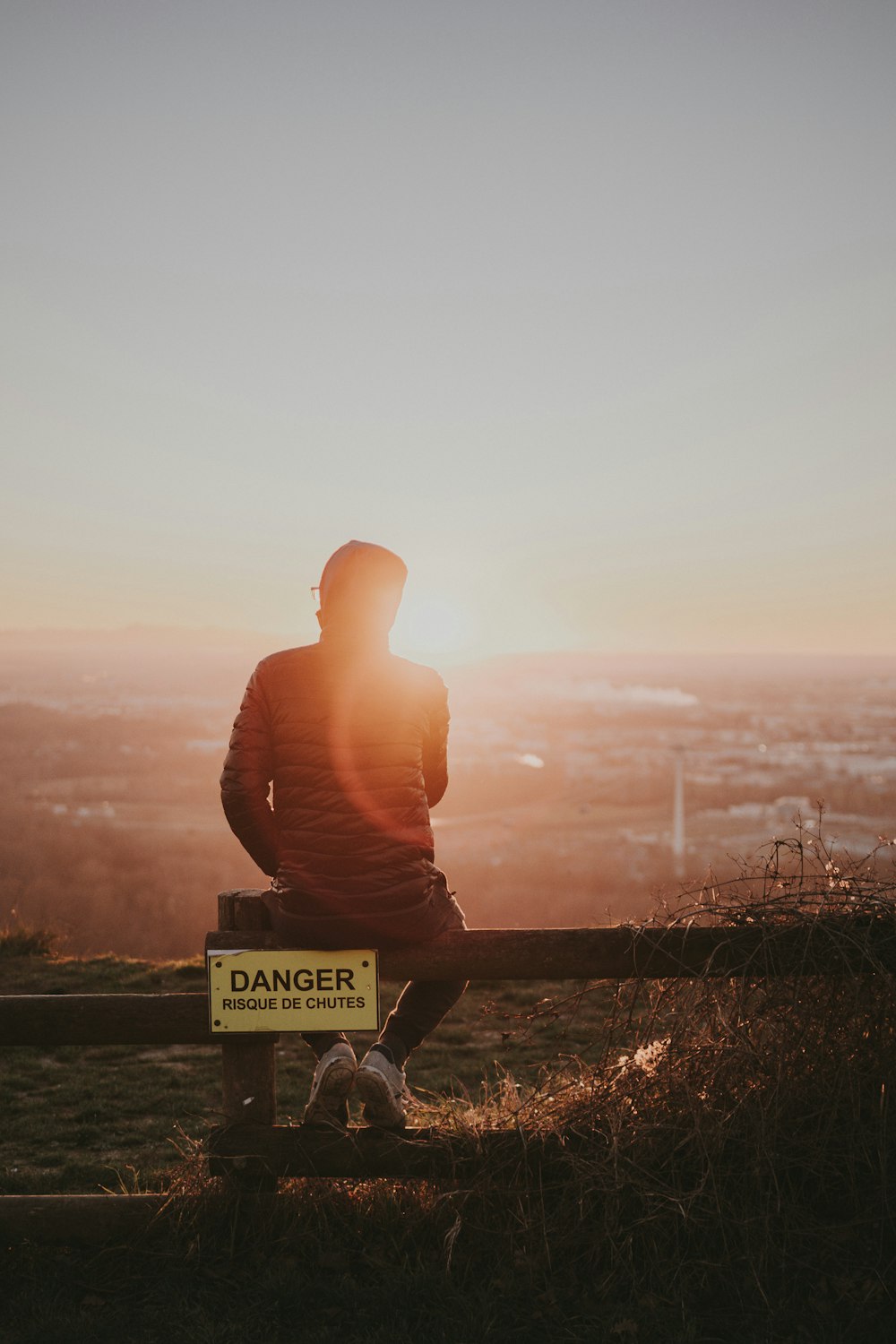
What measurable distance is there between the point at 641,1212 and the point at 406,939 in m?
1.18

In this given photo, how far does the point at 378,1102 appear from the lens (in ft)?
11.0

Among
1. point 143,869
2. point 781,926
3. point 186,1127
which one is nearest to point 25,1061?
point 186,1127

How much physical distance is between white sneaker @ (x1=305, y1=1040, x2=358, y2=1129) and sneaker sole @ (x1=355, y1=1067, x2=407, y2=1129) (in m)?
0.05

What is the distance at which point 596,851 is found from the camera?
70.0 metres

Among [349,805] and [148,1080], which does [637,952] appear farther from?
[148,1080]

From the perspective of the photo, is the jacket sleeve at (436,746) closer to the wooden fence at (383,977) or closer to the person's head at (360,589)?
the person's head at (360,589)

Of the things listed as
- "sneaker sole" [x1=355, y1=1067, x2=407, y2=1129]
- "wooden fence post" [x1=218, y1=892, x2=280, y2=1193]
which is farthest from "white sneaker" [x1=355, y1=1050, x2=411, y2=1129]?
"wooden fence post" [x1=218, y1=892, x2=280, y2=1193]

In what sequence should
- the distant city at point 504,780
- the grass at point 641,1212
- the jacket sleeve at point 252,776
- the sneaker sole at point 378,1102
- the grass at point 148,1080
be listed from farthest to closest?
the distant city at point 504,780, the grass at point 148,1080, the jacket sleeve at point 252,776, the sneaker sole at point 378,1102, the grass at point 641,1212

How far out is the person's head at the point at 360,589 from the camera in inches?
147

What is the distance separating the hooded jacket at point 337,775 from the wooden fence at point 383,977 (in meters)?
0.24

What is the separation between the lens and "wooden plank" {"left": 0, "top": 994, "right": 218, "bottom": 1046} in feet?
11.2

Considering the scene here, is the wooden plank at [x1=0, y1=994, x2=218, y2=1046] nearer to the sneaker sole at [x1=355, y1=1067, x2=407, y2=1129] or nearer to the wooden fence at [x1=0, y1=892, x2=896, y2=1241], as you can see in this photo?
the wooden fence at [x1=0, y1=892, x2=896, y2=1241]

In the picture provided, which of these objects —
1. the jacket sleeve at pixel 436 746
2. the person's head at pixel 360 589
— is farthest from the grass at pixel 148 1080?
the person's head at pixel 360 589

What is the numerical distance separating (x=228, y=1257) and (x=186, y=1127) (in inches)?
110
